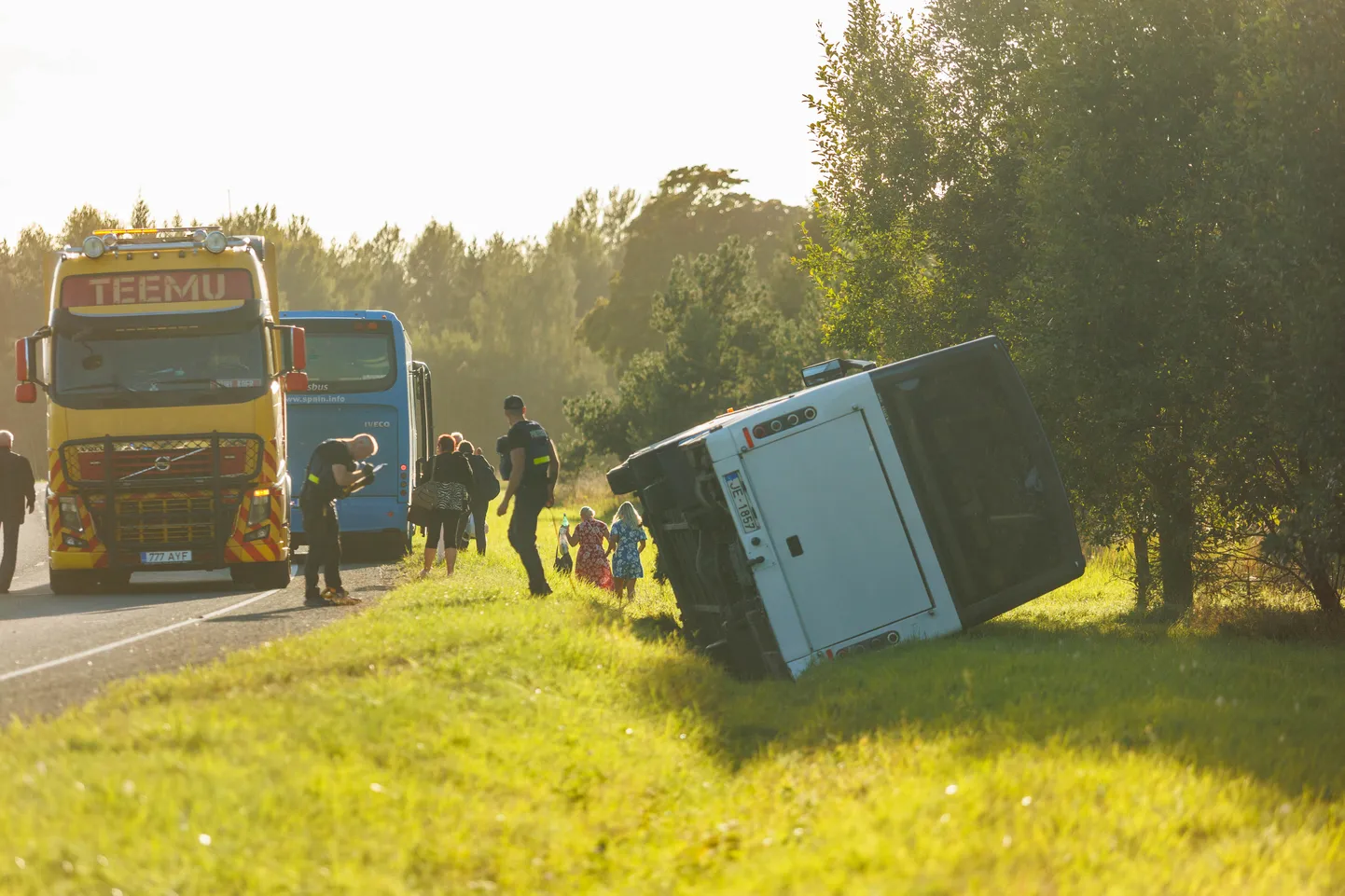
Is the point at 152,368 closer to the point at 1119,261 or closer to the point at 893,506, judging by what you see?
the point at 893,506

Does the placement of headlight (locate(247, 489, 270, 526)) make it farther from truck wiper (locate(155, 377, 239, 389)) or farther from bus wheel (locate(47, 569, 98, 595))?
bus wheel (locate(47, 569, 98, 595))

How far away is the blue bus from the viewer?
75.4 feet

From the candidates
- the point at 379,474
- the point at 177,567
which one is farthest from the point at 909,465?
the point at 379,474

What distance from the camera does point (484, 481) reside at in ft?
68.3

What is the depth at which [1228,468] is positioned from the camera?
14.6m

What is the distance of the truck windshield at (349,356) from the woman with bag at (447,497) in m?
5.48

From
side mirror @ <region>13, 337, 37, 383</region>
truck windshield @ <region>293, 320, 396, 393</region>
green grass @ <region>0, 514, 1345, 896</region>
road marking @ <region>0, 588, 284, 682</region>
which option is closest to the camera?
green grass @ <region>0, 514, 1345, 896</region>

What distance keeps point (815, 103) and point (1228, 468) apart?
10.3 meters

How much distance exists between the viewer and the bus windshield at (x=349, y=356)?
2311cm

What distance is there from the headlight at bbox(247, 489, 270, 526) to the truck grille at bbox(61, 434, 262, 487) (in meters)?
0.23

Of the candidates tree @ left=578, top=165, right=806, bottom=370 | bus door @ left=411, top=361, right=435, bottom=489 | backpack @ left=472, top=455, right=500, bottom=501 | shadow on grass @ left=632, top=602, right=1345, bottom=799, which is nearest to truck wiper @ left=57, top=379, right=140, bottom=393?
backpack @ left=472, top=455, right=500, bottom=501

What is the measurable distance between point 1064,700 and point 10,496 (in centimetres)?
1344

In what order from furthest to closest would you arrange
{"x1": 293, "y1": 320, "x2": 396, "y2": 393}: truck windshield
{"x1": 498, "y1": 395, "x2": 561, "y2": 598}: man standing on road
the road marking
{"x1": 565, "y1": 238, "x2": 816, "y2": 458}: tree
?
1. {"x1": 565, "y1": 238, "x2": 816, "y2": 458}: tree
2. {"x1": 293, "y1": 320, "x2": 396, "y2": 393}: truck windshield
3. {"x1": 498, "y1": 395, "x2": 561, "y2": 598}: man standing on road
4. the road marking

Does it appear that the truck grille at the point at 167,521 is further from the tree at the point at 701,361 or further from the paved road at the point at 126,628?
the tree at the point at 701,361
